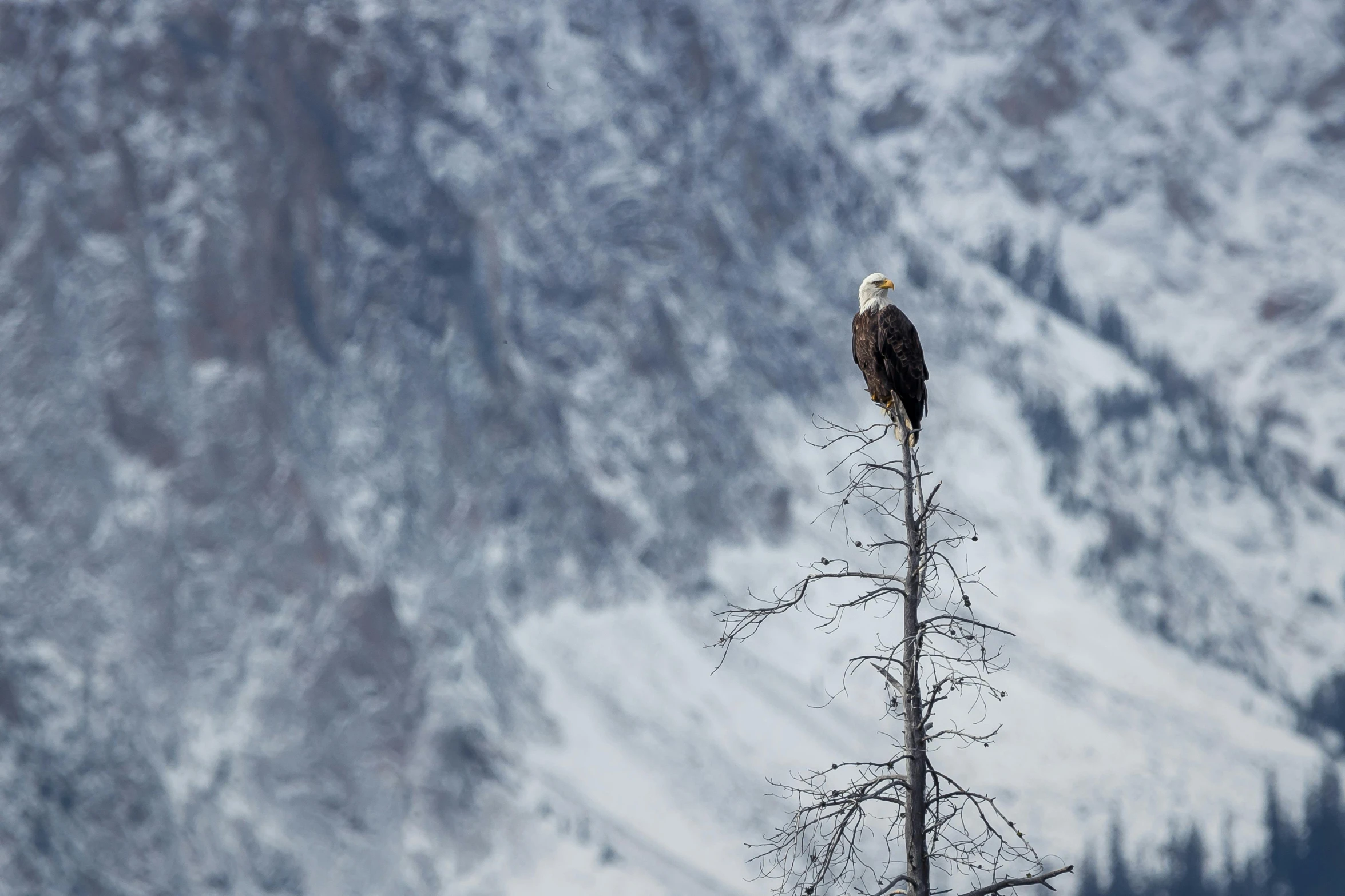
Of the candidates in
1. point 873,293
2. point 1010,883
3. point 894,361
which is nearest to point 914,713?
point 1010,883

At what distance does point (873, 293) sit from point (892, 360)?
1.87 metres

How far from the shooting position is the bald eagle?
21469 mm

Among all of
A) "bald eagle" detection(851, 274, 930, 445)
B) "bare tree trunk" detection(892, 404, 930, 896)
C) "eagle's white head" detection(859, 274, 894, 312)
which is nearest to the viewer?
"bare tree trunk" detection(892, 404, 930, 896)

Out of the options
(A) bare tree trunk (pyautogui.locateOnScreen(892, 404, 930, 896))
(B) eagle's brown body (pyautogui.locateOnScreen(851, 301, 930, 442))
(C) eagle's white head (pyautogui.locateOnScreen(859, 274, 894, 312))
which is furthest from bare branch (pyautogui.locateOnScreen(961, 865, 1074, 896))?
(C) eagle's white head (pyautogui.locateOnScreen(859, 274, 894, 312))

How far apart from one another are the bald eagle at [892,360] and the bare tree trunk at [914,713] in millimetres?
2464

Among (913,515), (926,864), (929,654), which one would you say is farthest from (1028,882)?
(913,515)

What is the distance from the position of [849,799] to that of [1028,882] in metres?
1.71

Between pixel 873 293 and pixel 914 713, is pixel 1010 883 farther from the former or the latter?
pixel 873 293

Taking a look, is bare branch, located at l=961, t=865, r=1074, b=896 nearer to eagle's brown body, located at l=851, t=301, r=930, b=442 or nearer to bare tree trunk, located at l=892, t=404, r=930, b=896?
bare tree trunk, located at l=892, t=404, r=930, b=896

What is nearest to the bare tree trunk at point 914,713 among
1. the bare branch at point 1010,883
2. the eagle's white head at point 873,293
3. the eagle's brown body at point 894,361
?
the bare branch at point 1010,883

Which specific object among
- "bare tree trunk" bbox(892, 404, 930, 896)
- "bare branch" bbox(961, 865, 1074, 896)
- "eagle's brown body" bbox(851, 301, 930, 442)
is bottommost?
"bare branch" bbox(961, 865, 1074, 896)

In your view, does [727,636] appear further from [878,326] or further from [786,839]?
[878,326]

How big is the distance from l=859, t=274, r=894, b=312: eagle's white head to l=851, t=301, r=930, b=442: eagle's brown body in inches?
14.5

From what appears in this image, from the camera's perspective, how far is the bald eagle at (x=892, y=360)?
21.5 meters
